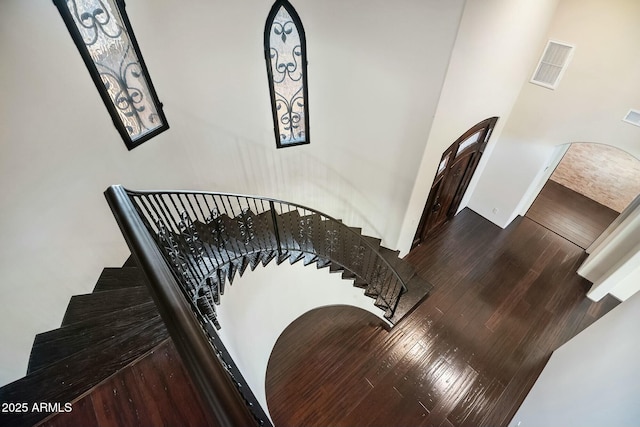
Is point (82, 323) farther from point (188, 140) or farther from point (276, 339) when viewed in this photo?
point (276, 339)

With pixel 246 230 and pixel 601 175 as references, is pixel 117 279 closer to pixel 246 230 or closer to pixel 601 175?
pixel 246 230

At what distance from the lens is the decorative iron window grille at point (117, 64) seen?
2.73m

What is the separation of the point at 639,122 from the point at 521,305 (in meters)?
3.25

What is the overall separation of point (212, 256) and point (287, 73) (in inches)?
113

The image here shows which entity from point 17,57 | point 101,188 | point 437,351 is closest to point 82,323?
point 101,188

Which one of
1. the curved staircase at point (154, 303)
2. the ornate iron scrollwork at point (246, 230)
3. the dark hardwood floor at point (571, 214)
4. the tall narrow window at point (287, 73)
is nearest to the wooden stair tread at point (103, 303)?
the curved staircase at point (154, 303)

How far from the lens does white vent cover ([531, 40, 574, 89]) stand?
464cm

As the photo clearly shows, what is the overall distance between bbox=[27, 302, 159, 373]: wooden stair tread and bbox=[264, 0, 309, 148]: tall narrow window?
3.32m

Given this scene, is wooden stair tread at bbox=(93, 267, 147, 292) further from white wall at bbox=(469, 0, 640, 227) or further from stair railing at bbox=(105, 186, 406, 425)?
white wall at bbox=(469, 0, 640, 227)

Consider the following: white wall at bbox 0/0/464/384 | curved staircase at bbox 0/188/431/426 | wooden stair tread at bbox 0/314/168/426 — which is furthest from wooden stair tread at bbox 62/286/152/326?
wooden stair tread at bbox 0/314/168/426

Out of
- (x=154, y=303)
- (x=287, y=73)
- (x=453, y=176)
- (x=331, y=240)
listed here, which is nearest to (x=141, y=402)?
(x=154, y=303)

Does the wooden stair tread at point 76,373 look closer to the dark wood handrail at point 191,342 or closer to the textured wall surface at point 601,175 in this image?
the dark wood handrail at point 191,342

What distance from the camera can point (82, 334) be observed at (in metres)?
2.34

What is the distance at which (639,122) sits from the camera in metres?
4.27
